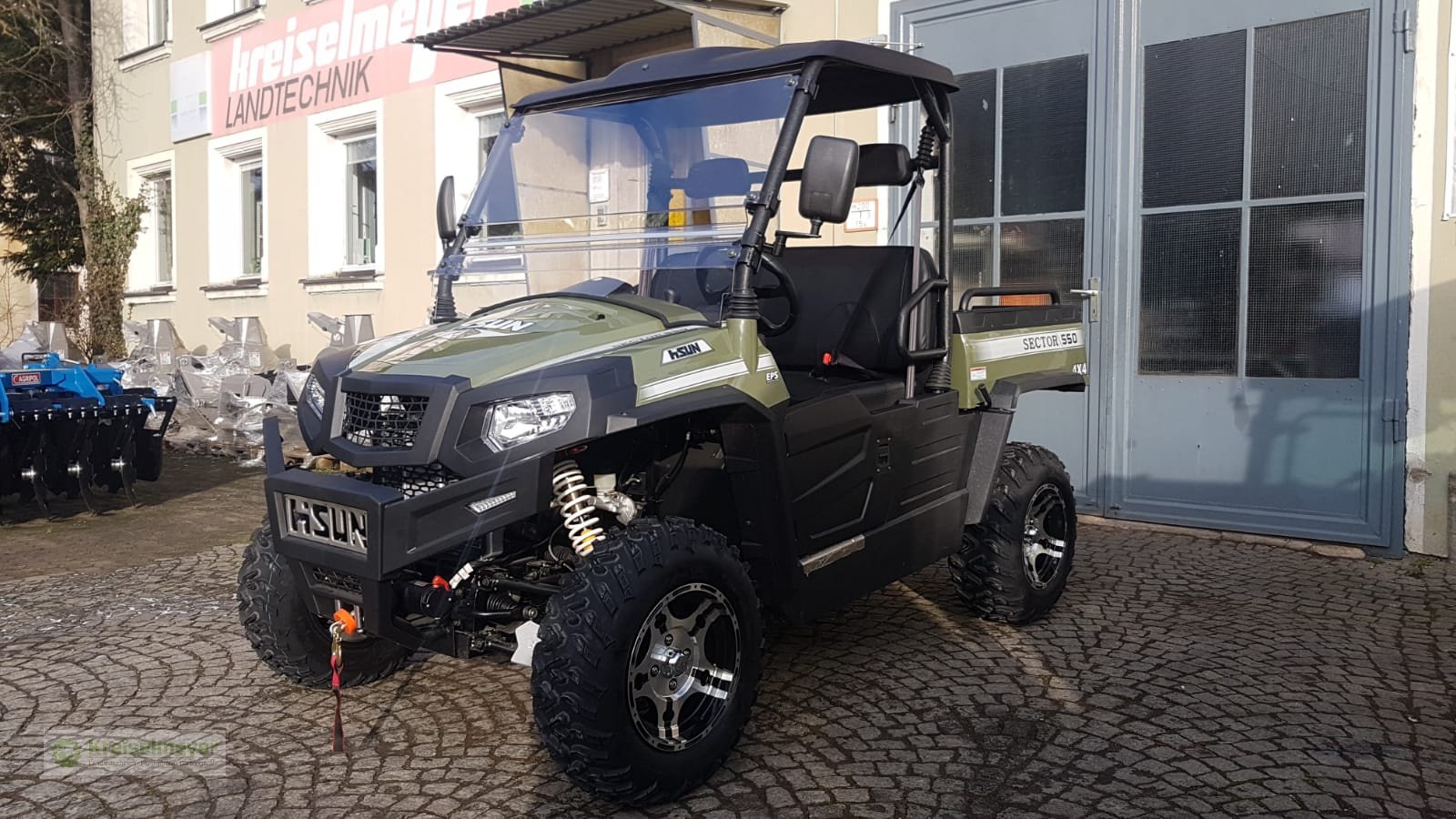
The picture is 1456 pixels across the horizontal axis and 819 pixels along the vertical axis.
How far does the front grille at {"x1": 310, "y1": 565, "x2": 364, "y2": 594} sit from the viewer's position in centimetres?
338

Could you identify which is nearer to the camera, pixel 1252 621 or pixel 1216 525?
pixel 1252 621

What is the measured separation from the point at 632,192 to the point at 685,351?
901 millimetres

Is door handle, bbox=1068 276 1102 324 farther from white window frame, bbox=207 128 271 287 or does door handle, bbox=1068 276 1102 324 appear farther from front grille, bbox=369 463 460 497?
white window frame, bbox=207 128 271 287

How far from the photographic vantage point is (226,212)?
592 inches

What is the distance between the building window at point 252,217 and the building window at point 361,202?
238 centimetres

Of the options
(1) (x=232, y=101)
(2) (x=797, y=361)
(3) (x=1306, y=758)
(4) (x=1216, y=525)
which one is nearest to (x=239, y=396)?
(1) (x=232, y=101)

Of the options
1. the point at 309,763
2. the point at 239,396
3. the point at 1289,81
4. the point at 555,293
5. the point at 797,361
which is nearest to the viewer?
the point at 309,763

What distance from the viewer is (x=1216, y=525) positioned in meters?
6.91

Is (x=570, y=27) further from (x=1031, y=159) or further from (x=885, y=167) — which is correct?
(x=885, y=167)

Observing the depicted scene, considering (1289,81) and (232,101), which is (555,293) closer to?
(1289,81)

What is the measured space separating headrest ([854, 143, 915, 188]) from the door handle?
9.79 ft

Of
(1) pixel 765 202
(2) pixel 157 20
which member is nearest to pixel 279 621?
(1) pixel 765 202

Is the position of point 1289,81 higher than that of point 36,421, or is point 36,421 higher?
point 1289,81

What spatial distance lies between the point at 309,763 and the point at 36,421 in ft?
15.0
